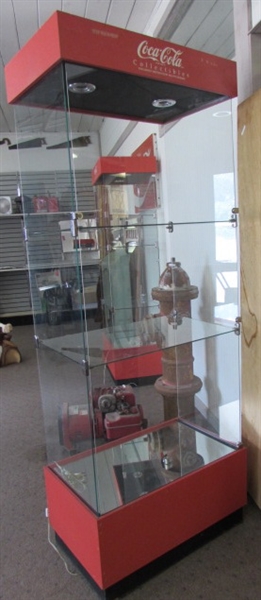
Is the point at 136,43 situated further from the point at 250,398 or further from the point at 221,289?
the point at 250,398

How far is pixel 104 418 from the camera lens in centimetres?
246

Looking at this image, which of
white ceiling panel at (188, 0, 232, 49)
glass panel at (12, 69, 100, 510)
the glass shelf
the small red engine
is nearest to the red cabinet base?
glass panel at (12, 69, 100, 510)

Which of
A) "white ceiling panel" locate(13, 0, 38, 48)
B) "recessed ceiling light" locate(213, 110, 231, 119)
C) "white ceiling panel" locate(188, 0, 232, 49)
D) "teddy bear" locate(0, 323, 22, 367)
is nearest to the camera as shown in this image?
"recessed ceiling light" locate(213, 110, 231, 119)

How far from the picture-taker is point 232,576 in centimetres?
162

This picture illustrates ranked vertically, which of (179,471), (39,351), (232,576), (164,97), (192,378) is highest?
(164,97)

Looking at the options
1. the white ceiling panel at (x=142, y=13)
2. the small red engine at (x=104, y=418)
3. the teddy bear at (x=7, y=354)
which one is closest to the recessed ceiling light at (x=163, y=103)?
the small red engine at (x=104, y=418)

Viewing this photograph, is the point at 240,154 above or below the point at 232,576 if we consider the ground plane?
above

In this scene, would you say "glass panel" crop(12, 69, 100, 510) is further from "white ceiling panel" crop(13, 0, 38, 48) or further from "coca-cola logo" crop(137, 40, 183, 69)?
"white ceiling panel" crop(13, 0, 38, 48)

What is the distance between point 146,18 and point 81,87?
228 centimetres

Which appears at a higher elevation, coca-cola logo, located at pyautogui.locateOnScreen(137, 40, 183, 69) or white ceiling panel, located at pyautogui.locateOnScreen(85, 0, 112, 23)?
white ceiling panel, located at pyautogui.locateOnScreen(85, 0, 112, 23)

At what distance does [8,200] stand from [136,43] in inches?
232

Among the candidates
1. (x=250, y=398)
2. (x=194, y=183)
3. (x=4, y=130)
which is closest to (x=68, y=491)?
(x=250, y=398)

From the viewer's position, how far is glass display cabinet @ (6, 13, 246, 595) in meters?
1.48

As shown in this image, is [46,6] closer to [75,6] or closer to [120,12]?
[75,6]
